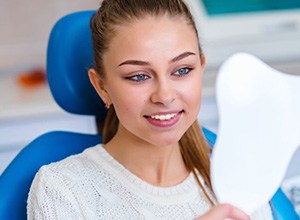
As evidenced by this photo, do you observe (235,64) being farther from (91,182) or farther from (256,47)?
(256,47)

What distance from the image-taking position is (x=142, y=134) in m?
1.04

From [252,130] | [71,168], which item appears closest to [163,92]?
[252,130]

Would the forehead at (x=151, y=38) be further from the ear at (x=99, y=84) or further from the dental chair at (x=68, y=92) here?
the dental chair at (x=68, y=92)

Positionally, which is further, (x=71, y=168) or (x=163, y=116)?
(x=71, y=168)

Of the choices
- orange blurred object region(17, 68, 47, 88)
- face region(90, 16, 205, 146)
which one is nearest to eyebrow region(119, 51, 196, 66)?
face region(90, 16, 205, 146)

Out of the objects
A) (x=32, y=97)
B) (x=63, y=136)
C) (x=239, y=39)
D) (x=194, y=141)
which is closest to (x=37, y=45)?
(x=32, y=97)

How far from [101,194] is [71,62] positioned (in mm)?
292

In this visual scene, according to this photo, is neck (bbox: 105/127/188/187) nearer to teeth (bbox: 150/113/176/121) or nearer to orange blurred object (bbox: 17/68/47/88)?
teeth (bbox: 150/113/176/121)

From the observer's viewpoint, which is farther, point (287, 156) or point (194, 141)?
point (194, 141)

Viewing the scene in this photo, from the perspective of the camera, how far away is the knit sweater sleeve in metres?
1.06

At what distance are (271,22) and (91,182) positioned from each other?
4.03 ft

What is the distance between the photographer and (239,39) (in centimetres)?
210

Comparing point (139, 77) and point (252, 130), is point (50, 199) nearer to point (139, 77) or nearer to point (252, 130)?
point (139, 77)

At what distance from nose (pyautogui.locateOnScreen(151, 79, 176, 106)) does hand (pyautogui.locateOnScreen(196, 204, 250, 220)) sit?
0.21 metres
